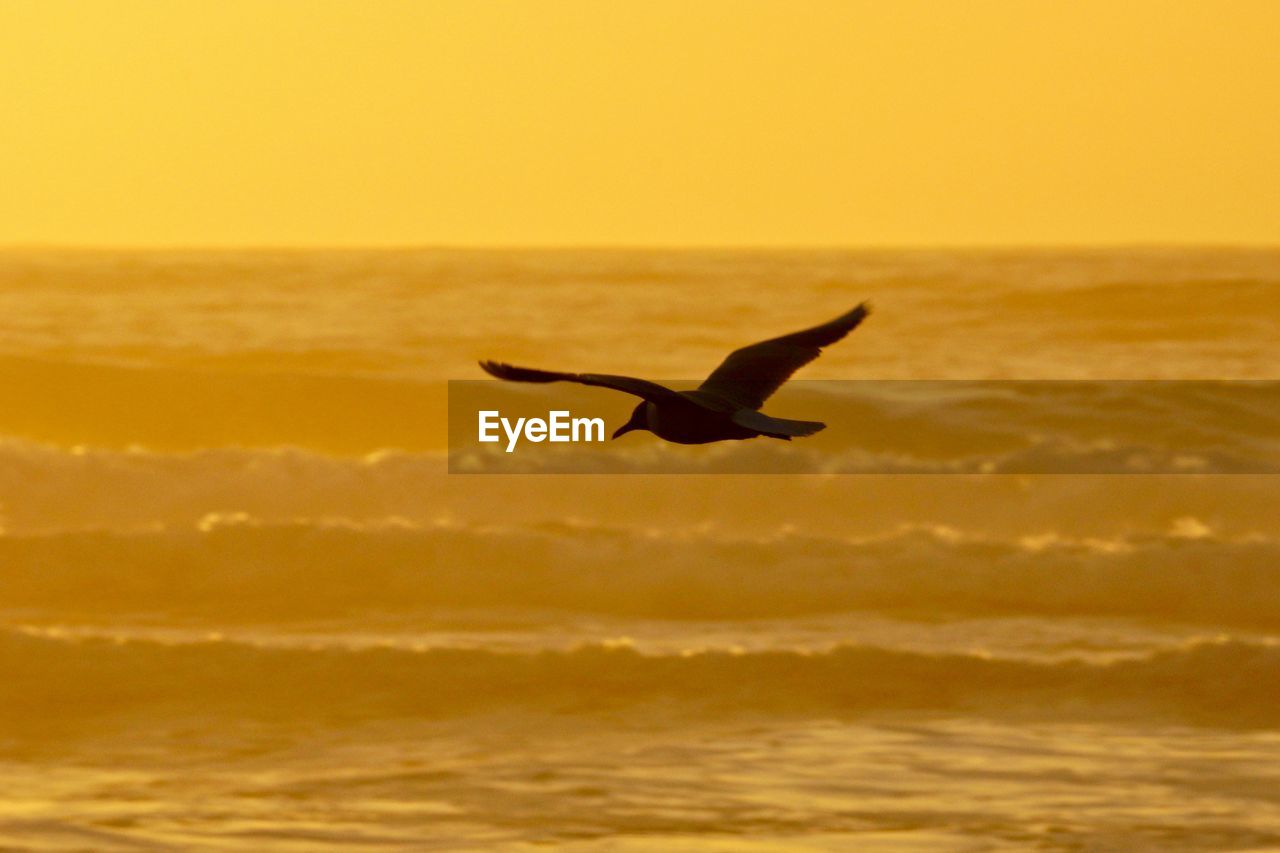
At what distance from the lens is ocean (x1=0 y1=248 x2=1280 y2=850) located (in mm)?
8016

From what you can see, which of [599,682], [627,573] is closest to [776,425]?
[599,682]

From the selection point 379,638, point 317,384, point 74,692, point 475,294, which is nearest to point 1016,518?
point 379,638

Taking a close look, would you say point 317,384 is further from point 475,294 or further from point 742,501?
point 475,294

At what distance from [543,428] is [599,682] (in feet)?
37.2

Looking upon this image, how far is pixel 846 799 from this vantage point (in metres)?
7.96

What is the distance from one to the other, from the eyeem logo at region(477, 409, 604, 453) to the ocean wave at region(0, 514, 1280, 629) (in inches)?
210

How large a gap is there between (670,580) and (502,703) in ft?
10.7

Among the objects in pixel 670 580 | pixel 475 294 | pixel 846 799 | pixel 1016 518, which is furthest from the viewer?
pixel 475 294

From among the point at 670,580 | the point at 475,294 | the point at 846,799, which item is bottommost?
the point at 846,799

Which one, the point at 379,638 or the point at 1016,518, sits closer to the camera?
the point at 379,638
